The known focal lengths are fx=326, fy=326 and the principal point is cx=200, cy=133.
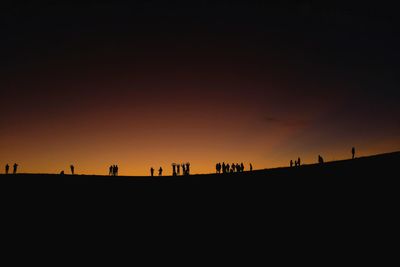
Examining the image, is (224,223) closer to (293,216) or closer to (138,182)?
(293,216)

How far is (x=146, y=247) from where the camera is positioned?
1412 cm

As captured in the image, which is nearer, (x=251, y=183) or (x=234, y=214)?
(x=234, y=214)

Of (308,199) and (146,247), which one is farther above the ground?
(308,199)

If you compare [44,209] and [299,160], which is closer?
[44,209]

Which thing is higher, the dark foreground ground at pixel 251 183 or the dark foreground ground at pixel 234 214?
the dark foreground ground at pixel 251 183

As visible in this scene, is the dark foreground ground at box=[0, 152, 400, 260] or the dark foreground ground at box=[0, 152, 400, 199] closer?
the dark foreground ground at box=[0, 152, 400, 260]

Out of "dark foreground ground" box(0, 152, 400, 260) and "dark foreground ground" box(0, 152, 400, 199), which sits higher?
"dark foreground ground" box(0, 152, 400, 199)

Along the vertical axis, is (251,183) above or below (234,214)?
above

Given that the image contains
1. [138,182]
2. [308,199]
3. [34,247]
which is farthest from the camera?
[138,182]

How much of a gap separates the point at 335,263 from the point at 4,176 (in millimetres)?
19676

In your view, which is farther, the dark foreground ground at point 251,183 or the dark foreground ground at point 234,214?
the dark foreground ground at point 251,183

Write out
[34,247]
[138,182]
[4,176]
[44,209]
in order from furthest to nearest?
[138,182] < [4,176] < [44,209] < [34,247]

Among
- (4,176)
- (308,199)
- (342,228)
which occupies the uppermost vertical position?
(4,176)

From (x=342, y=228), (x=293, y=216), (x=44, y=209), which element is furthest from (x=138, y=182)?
(x=342, y=228)
